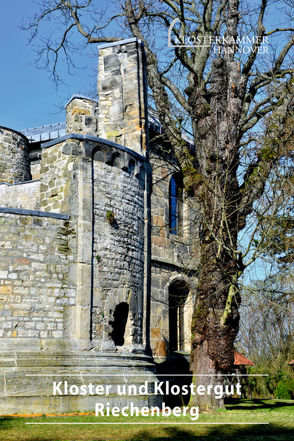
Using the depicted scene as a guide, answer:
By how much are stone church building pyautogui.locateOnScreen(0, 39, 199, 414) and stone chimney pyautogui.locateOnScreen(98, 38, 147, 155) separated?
25 mm

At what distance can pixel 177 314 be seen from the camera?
19172mm

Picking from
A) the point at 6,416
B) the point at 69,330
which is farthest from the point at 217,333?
the point at 6,416

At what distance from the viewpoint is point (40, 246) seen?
10703 mm

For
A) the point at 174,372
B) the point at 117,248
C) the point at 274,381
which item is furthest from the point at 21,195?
the point at 274,381

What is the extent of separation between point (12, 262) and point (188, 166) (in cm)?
549

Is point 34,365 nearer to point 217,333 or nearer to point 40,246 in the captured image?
point 40,246

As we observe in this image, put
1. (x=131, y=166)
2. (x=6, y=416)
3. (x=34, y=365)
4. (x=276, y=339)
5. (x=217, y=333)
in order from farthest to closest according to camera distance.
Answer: (x=276, y=339)
(x=131, y=166)
(x=217, y=333)
(x=34, y=365)
(x=6, y=416)

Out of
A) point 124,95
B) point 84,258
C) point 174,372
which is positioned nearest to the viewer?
point 84,258

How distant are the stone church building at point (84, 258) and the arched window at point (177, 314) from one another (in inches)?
246

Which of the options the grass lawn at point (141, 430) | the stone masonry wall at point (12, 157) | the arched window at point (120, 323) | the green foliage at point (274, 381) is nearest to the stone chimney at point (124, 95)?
the arched window at point (120, 323)

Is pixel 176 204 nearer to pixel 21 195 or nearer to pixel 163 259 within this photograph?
pixel 163 259

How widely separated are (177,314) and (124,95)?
27.4 feet

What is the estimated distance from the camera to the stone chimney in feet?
44.4

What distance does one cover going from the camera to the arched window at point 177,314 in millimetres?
18750
